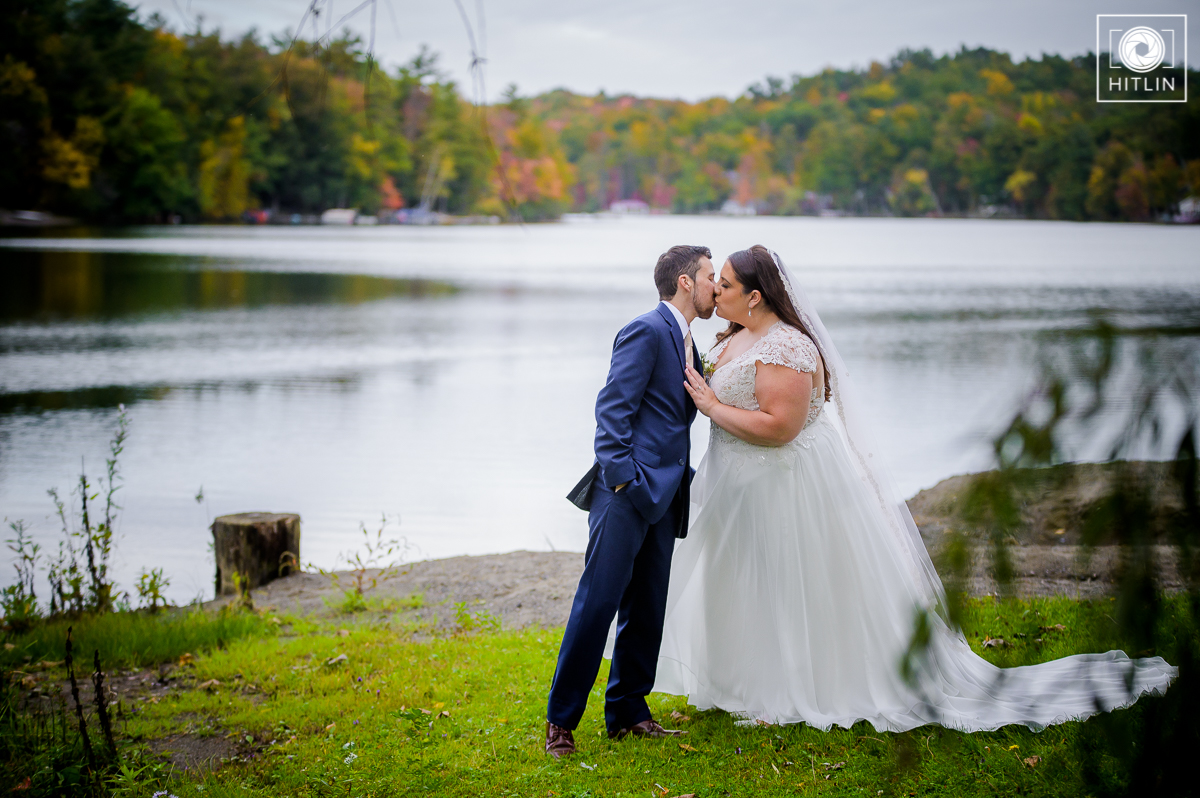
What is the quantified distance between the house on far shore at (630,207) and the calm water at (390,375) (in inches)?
3809

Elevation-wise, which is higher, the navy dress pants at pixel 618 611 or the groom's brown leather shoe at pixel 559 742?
the navy dress pants at pixel 618 611

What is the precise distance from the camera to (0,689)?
421cm

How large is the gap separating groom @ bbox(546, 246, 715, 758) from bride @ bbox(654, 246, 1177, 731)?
0.66 ft

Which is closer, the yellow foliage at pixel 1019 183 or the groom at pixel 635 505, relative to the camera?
the groom at pixel 635 505

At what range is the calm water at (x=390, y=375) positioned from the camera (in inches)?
400

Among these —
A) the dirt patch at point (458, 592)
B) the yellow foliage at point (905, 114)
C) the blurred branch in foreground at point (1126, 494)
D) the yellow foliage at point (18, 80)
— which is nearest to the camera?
the blurred branch in foreground at point (1126, 494)

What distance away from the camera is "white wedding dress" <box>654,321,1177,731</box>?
398 centimetres

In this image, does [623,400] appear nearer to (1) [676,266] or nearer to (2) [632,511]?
(2) [632,511]

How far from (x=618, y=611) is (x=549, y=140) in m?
95.1

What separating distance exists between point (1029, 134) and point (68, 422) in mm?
59533

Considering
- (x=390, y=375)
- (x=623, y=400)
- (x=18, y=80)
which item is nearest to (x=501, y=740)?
(x=623, y=400)

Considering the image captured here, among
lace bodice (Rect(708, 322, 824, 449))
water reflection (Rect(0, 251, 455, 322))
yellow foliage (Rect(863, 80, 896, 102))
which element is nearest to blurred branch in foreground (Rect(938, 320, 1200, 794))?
lace bodice (Rect(708, 322, 824, 449))

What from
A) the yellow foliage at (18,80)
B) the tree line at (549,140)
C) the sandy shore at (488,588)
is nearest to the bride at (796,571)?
the sandy shore at (488,588)

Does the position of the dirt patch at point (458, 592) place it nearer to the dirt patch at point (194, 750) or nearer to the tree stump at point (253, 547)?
the tree stump at point (253, 547)
